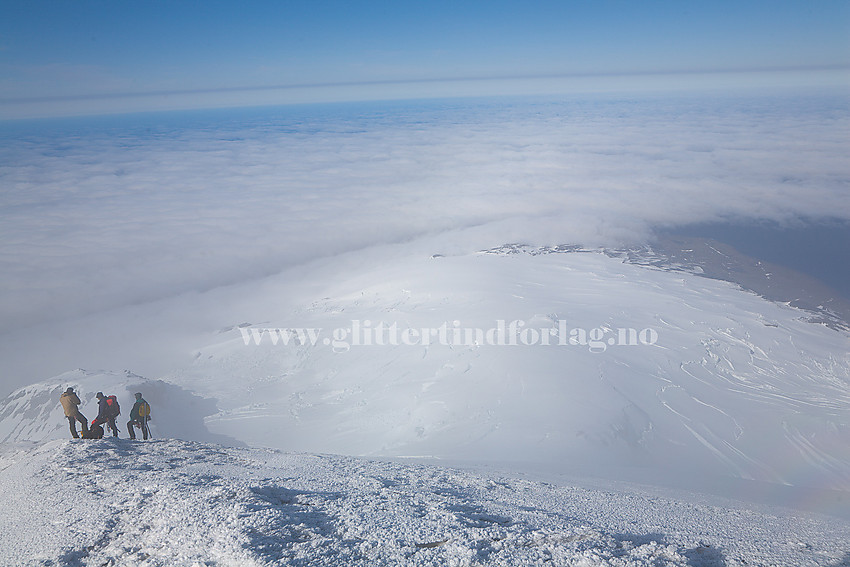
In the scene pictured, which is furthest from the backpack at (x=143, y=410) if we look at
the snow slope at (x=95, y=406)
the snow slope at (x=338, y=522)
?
the snow slope at (x=95, y=406)

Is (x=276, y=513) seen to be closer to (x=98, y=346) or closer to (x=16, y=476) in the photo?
(x=16, y=476)

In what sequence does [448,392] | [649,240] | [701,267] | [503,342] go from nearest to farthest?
[448,392], [503,342], [701,267], [649,240]

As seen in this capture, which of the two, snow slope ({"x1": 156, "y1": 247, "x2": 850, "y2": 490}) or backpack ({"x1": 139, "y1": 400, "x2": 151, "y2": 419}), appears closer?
backpack ({"x1": 139, "y1": 400, "x2": 151, "y2": 419})

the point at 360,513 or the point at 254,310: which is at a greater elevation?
the point at 360,513

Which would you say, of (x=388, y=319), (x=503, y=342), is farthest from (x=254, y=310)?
(x=503, y=342)

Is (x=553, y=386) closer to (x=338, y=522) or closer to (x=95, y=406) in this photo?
(x=338, y=522)

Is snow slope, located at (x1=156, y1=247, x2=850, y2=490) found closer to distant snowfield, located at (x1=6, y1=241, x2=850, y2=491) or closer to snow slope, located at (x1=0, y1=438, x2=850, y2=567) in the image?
distant snowfield, located at (x1=6, y1=241, x2=850, y2=491)

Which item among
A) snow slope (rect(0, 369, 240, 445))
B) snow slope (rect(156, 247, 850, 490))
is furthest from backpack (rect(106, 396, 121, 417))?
snow slope (rect(0, 369, 240, 445))

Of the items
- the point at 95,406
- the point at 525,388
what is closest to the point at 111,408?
the point at 95,406

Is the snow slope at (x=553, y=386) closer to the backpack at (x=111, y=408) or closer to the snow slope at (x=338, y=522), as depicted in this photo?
the snow slope at (x=338, y=522)
